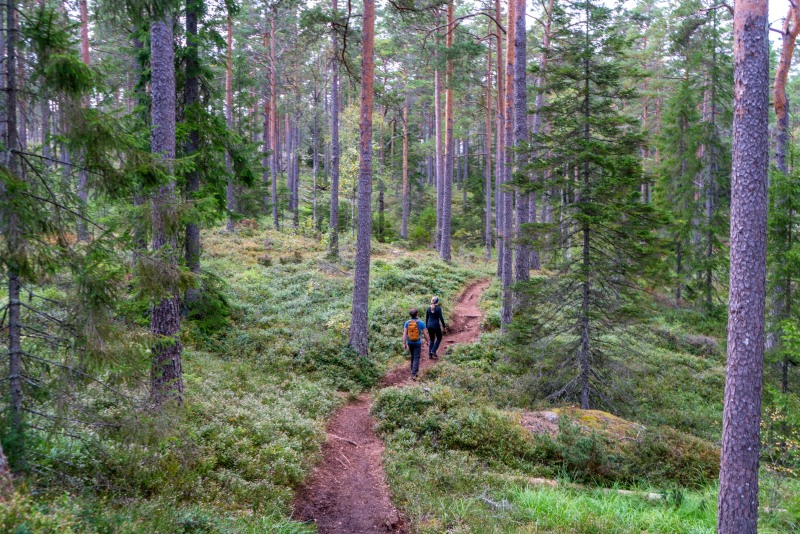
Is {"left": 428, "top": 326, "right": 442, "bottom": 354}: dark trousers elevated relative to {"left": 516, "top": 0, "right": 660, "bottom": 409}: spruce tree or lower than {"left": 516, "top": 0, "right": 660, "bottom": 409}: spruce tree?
lower

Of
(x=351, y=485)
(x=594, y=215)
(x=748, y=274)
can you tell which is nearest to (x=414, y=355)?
(x=351, y=485)

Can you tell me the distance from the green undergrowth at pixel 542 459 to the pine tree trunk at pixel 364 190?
8.09ft

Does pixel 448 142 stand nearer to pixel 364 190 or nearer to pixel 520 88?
pixel 520 88

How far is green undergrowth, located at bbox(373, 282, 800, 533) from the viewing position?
7004mm

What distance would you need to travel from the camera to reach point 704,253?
25031 millimetres

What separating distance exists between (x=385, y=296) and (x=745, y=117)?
14947 millimetres

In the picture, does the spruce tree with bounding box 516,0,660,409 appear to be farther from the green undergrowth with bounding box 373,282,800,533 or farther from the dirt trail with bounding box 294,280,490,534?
the dirt trail with bounding box 294,280,490,534

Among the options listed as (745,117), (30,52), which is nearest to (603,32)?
(745,117)

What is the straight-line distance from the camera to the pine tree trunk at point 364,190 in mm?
13695

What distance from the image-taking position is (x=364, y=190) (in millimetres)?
13977

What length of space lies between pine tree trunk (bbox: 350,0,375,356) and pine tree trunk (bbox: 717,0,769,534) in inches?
357

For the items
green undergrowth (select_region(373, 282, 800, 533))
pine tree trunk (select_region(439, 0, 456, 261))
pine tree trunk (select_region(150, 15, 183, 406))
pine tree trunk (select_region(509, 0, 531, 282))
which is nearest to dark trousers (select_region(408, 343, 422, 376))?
green undergrowth (select_region(373, 282, 800, 533))

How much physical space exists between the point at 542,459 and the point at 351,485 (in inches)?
148

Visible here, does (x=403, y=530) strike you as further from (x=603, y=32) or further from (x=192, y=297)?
(x=603, y=32)
